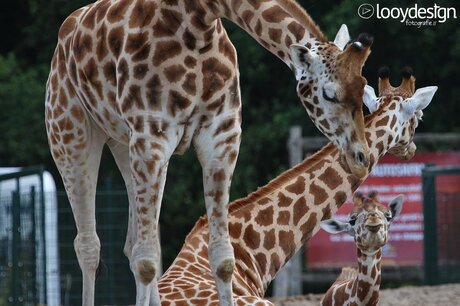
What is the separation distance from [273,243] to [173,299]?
881mm

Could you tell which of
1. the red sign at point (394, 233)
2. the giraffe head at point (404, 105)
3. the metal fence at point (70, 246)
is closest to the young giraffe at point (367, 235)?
the giraffe head at point (404, 105)

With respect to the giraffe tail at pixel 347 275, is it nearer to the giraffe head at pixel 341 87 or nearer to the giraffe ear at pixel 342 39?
the giraffe ear at pixel 342 39

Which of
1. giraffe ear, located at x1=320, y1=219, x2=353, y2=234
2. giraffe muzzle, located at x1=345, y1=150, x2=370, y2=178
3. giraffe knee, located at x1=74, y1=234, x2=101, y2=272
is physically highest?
giraffe muzzle, located at x1=345, y1=150, x2=370, y2=178

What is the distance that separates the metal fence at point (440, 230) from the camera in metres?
10.3

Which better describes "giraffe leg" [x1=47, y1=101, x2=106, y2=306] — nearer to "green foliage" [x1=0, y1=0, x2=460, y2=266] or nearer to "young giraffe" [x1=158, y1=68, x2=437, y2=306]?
"young giraffe" [x1=158, y1=68, x2=437, y2=306]

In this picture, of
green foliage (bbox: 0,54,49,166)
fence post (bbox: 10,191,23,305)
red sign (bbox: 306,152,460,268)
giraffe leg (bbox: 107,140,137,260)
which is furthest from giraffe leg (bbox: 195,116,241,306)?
green foliage (bbox: 0,54,49,166)

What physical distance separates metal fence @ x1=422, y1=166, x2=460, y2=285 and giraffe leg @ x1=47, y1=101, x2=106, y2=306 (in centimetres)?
523

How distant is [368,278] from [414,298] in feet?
8.13

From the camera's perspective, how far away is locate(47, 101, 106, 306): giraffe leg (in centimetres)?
545

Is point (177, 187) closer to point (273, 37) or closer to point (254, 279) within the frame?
point (254, 279)

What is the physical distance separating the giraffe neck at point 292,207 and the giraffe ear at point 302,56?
5.80 feet

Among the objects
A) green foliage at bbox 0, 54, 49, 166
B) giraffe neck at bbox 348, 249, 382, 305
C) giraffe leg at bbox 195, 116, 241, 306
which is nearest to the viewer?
giraffe leg at bbox 195, 116, 241, 306

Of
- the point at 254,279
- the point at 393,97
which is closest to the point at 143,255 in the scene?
the point at 254,279

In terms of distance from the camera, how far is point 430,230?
10.3 metres
